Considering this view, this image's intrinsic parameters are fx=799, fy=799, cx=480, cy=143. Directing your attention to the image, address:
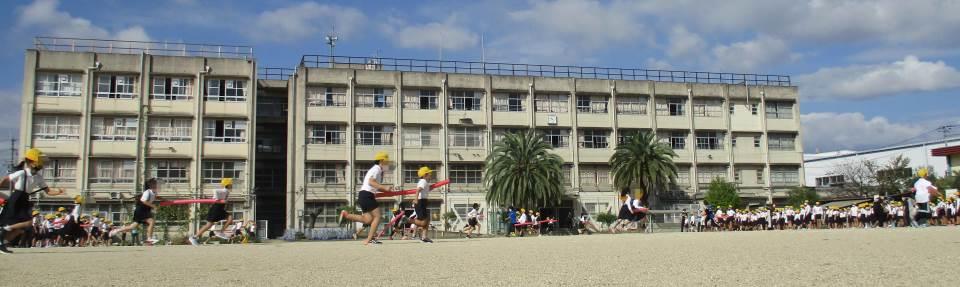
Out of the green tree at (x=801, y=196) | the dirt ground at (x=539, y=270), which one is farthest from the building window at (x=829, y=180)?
the dirt ground at (x=539, y=270)

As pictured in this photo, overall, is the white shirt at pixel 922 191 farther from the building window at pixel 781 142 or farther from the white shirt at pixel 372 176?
the building window at pixel 781 142

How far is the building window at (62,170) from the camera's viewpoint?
157ft

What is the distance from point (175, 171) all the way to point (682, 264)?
46.7 metres

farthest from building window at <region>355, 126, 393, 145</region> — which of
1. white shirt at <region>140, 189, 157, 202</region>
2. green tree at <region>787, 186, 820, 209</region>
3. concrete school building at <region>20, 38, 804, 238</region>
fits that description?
white shirt at <region>140, 189, 157, 202</region>

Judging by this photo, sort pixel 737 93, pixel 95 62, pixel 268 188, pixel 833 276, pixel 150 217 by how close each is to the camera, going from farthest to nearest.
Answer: pixel 737 93 → pixel 268 188 → pixel 95 62 → pixel 150 217 → pixel 833 276

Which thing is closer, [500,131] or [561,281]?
[561,281]

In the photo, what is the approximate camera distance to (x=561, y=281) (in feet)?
22.0

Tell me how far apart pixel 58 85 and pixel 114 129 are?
4.16m

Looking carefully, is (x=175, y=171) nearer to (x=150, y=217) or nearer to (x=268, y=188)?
(x=268, y=188)

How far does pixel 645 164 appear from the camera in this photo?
179ft

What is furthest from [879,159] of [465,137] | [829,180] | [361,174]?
[361,174]

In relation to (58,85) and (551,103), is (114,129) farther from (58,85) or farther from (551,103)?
(551,103)

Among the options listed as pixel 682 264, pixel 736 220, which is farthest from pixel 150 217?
pixel 736 220

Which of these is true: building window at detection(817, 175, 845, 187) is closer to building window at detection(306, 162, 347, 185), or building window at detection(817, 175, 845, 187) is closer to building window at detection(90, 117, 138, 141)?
building window at detection(306, 162, 347, 185)
